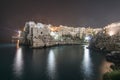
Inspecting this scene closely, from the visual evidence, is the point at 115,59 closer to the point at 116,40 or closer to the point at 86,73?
the point at 86,73

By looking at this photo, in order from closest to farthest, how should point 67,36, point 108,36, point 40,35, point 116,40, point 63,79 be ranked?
point 63,79 < point 116,40 < point 108,36 < point 40,35 < point 67,36

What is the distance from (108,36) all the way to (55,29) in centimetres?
9660

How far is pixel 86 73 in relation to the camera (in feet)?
155

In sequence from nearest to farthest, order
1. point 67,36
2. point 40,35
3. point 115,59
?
point 115,59
point 40,35
point 67,36

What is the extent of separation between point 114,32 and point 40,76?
69064 millimetres

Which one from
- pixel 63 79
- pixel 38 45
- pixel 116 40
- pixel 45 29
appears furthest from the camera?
pixel 45 29

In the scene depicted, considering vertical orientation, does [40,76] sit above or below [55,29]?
below

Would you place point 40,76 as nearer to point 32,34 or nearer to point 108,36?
point 108,36

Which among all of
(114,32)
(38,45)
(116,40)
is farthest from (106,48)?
(38,45)

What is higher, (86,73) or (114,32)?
(114,32)

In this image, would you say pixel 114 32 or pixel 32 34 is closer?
pixel 114 32

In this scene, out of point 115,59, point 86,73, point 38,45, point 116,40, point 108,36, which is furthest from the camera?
point 38,45

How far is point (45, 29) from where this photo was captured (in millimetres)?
136875

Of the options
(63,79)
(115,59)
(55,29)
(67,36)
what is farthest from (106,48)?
(55,29)
